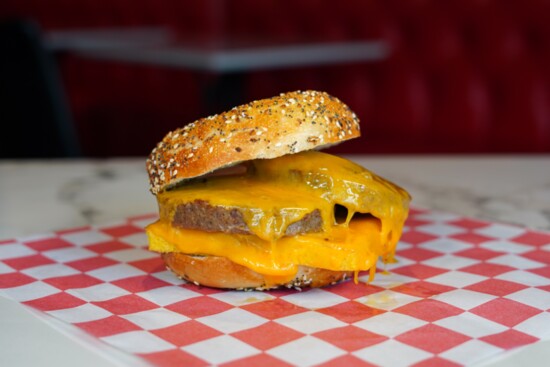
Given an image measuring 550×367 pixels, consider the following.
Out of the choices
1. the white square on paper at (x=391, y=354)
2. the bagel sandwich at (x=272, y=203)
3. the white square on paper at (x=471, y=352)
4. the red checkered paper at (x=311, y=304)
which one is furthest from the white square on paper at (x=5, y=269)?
the white square on paper at (x=471, y=352)

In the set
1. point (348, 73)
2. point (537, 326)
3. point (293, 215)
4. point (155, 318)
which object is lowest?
point (537, 326)

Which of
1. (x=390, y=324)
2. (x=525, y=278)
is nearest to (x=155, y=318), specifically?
(x=390, y=324)

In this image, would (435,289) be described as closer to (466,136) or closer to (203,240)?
(203,240)

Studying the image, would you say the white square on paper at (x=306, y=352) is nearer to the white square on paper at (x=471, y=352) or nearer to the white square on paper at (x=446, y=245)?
the white square on paper at (x=471, y=352)

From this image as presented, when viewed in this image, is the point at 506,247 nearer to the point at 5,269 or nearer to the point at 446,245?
the point at 446,245

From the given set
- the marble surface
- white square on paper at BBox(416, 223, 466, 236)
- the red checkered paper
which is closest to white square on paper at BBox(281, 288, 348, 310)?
the red checkered paper

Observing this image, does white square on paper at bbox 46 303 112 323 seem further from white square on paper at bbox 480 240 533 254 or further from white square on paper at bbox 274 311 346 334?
white square on paper at bbox 480 240 533 254
